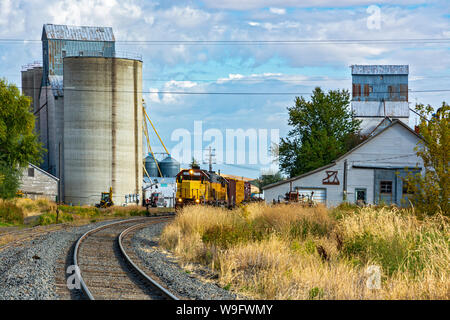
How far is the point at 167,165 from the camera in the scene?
8744cm

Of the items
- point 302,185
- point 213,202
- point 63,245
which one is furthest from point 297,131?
point 63,245

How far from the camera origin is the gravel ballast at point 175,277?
35.8 ft

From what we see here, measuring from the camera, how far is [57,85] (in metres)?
71.3

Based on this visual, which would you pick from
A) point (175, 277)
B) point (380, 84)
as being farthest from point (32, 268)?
point (380, 84)

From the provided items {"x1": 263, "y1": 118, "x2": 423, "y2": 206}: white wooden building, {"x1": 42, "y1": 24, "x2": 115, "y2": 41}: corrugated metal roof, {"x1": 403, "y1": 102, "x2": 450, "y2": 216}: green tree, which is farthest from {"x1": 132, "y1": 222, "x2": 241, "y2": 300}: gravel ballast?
{"x1": 42, "y1": 24, "x2": 115, "y2": 41}: corrugated metal roof

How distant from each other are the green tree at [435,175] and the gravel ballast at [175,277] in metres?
8.46

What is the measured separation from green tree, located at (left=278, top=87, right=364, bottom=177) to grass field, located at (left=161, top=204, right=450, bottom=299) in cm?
3559

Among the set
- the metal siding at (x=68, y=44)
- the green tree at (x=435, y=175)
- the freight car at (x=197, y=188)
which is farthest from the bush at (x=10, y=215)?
the metal siding at (x=68, y=44)

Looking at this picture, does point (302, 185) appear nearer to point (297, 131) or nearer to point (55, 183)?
point (297, 131)

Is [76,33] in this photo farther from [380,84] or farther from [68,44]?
[380,84]

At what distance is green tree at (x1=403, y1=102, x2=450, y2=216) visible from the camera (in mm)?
17500

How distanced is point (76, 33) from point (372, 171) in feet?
162

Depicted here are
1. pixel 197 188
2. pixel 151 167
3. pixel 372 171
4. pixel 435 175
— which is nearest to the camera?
pixel 435 175
